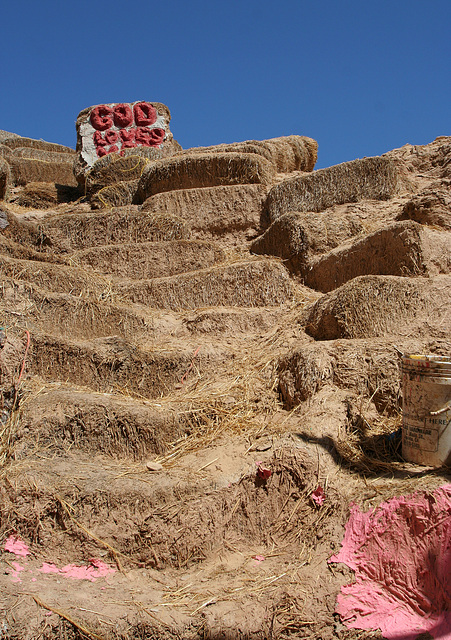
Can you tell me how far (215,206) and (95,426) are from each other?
14.8ft

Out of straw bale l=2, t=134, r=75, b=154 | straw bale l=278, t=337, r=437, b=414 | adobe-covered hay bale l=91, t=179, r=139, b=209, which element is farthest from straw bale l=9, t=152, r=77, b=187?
straw bale l=278, t=337, r=437, b=414

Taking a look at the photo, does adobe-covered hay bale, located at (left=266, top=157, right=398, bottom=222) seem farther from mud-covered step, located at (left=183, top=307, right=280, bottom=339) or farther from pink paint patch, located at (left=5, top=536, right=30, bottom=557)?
pink paint patch, located at (left=5, top=536, right=30, bottom=557)

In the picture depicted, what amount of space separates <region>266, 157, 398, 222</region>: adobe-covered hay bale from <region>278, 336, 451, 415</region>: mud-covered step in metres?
3.34

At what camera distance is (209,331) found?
→ 17.3 feet

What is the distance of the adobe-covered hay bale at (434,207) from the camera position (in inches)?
220

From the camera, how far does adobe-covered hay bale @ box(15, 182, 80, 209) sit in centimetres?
1098

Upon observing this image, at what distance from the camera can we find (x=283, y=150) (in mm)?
9805

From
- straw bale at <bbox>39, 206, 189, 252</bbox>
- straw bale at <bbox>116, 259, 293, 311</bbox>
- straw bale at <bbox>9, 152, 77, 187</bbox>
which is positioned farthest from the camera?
straw bale at <bbox>9, 152, 77, 187</bbox>

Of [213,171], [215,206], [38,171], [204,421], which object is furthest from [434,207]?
[38,171]

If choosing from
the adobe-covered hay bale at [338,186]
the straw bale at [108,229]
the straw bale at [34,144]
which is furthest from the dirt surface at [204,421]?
the straw bale at [34,144]

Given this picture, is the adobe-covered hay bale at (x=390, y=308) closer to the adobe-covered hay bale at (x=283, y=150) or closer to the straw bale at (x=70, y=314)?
the straw bale at (x=70, y=314)

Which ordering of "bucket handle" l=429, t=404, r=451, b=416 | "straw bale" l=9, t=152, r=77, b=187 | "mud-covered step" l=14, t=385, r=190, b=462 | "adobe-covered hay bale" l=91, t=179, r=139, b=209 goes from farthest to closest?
"straw bale" l=9, t=152, r=77, b=187 < "adobe-covered hay bale" l=91, t=179, r=139, b=209 < "mud-covered step" l=14, t=385, r=190, b=462 < "bucket handle" l=429, t=404, r=451, b=416

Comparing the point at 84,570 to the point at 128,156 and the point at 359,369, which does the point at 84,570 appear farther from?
the point at 128,156

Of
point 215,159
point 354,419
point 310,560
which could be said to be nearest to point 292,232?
point 215,159
